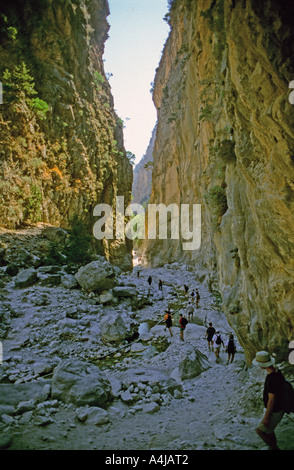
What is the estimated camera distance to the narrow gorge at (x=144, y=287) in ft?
13.8

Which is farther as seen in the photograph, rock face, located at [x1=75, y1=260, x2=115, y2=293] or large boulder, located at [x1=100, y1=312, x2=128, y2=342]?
rock face, located at [x1=75, y1=260, x2=115, y2=293]

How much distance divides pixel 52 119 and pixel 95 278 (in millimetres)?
15497

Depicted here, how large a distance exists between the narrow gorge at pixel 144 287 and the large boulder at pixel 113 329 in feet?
0.15

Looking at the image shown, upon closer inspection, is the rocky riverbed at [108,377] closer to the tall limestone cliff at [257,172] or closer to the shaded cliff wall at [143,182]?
the tall limestone cliff at [257,172]

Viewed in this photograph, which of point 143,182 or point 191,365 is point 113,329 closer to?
point 191,365

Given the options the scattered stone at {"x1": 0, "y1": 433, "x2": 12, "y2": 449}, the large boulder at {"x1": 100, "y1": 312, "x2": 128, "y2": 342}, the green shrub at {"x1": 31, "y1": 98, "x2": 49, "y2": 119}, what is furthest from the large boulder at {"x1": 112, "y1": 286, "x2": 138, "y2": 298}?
the green shrub at {"x1": 31, "y1": 98, "x2": 49, "y2": 119}

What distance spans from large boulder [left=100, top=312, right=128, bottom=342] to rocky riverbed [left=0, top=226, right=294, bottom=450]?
1.7 inches

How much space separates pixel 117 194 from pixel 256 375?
29.3m

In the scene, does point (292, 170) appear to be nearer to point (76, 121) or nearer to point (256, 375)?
point (256, 375)

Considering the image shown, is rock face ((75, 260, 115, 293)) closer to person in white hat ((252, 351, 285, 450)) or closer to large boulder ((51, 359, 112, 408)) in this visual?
large boulder ((51, 359, 112, 408))

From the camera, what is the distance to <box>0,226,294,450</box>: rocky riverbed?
4.25 meters

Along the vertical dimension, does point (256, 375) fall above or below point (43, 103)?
below

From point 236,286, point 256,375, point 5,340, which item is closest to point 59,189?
point 5,340
